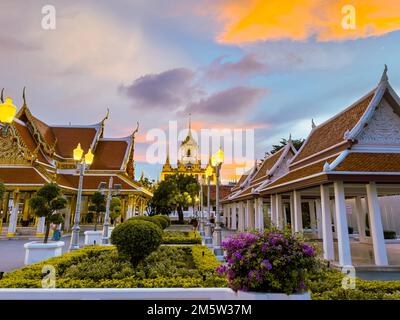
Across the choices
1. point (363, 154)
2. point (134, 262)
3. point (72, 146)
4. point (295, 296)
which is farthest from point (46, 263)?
point (72, 146)

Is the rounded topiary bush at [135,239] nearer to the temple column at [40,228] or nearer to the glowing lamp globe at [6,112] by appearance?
the glowing lamp globe at [6,112]

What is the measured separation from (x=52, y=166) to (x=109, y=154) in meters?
5.76

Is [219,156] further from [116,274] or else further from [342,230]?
[116,274]

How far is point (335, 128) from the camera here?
11.1m

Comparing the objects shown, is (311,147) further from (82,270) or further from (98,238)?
(98,238)

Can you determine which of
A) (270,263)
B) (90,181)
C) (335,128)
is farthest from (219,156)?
(90,181)

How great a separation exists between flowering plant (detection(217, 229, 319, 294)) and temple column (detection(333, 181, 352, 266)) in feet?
16.8

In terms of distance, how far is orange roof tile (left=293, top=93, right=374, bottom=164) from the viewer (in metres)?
9.63

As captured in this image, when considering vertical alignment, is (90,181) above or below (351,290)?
above

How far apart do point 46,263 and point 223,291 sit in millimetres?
5431

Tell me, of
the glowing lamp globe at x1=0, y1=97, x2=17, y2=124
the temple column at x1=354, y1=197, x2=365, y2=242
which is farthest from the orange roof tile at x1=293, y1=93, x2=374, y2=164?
the glowing lamp globe at x1=0, y1=97, x2=17, y2=124

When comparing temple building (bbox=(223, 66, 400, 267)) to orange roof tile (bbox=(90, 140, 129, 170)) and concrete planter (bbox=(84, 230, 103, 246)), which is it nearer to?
concrete planter (bbox=(84, 230, 103, 246))

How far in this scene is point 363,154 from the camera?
28.5 ft

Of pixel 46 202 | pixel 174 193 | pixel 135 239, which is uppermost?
pixel 174 193
